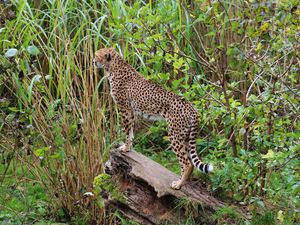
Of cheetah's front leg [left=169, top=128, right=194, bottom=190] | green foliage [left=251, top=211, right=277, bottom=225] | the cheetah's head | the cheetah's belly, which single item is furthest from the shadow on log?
the cheetah's head

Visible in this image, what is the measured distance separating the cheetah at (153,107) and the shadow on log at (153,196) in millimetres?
108

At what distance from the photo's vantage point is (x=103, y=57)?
602 cm

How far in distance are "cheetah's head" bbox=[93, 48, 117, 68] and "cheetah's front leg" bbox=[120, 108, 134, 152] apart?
0.46m

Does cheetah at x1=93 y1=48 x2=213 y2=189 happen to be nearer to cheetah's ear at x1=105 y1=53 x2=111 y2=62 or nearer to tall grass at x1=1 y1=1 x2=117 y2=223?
cheetah's ear at x1=105 y1=53 x2=111 y2=62

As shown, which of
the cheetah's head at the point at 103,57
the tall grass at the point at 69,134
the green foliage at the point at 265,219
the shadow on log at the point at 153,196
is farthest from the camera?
the cheetah's head at the point at 103,57

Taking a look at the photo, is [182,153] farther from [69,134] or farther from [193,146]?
[69,134]

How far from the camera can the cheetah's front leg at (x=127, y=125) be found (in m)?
5.72

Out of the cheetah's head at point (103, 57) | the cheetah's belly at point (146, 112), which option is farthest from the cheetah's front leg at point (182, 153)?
the cheetah's head at point (103, 57)

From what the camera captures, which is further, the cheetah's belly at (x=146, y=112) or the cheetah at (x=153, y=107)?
the cheetah's belly at (x=146, y=112)

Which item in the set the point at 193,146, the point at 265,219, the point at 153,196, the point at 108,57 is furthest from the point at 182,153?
the point at 108,57

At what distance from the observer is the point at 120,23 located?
216 inches

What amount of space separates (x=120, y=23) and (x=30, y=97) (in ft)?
2.99

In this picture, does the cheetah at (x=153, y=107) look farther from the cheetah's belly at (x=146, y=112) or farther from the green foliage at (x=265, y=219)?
the green foliage at (x=265, y=219)

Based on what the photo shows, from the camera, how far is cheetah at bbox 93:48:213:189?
542cm
